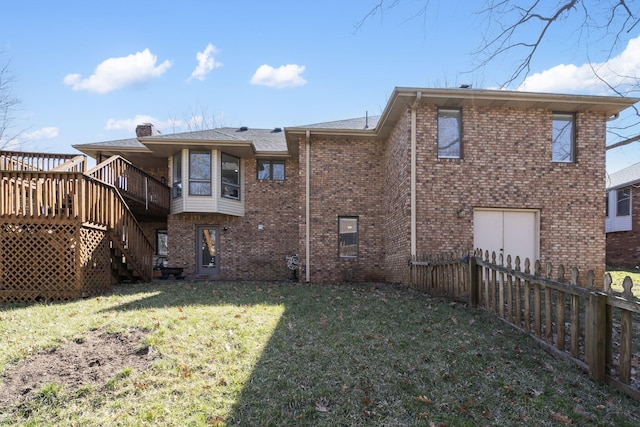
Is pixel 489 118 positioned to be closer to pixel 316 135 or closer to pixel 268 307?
pixel 316 135

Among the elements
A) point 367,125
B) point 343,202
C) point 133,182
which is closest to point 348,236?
point 343,202

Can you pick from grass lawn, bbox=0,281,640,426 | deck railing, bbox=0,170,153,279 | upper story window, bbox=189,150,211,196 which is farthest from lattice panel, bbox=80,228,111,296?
upper story window, bbox=189,150,211,196

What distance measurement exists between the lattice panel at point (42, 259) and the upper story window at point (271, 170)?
24.6ft

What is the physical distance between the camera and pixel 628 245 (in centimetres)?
2034

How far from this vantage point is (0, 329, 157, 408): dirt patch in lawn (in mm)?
3666

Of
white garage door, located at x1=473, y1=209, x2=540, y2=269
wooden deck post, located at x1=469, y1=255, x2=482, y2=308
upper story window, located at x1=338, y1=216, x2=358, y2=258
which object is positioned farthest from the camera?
upper story window, located at x1=338, y1=216, x2=358, y2=258

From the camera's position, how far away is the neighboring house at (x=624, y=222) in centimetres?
2000

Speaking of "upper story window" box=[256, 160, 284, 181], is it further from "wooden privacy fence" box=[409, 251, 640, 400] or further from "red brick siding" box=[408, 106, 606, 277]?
"wooden privacy fence" box=[409, 251, 640, 400]

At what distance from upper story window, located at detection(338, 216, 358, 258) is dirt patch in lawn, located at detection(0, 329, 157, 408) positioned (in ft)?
27.4

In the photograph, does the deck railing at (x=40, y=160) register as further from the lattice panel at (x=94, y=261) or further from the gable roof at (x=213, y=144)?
the lattice panel at (x=94, y=261)

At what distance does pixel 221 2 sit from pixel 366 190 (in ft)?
23.1

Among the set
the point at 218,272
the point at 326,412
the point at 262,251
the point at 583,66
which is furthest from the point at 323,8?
the point at 218,272

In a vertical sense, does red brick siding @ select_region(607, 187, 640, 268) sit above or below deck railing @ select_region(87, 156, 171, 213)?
below

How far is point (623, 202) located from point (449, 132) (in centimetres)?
1788
